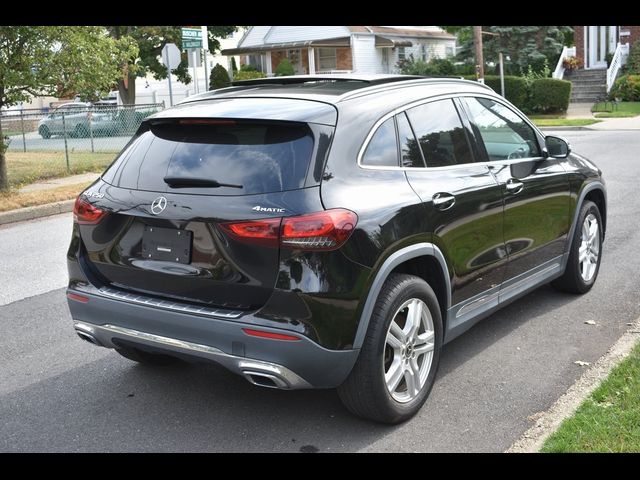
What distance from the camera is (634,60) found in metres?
34.7

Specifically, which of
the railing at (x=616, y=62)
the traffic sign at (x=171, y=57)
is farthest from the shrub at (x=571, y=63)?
the traffic sign at (x=171, y=57)

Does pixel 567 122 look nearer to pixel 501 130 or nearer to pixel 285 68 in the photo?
pixel 285 68

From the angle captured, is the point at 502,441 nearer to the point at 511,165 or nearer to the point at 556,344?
the point at 556,344

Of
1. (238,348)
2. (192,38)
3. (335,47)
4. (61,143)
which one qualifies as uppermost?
(335,47)

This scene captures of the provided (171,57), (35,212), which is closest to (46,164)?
(171,57)

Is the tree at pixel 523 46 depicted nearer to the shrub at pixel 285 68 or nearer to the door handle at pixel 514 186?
the shrub at pixel 285 68

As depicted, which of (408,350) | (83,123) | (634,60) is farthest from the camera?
(634,60)

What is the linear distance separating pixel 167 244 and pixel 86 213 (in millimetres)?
663

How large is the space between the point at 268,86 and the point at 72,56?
9290 millimetres

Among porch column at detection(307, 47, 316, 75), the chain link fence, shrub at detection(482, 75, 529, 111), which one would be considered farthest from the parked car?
porch column at detection(307, 47, 316, 75)

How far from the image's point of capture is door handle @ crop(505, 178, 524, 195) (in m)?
5.07

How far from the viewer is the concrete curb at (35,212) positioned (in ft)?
36.9

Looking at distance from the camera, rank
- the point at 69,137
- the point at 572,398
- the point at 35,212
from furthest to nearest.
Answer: the point at 69,137 < the point at 35,212 < the point at 572,398

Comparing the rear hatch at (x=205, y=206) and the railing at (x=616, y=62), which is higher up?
the railing at (x=616, y=62)
